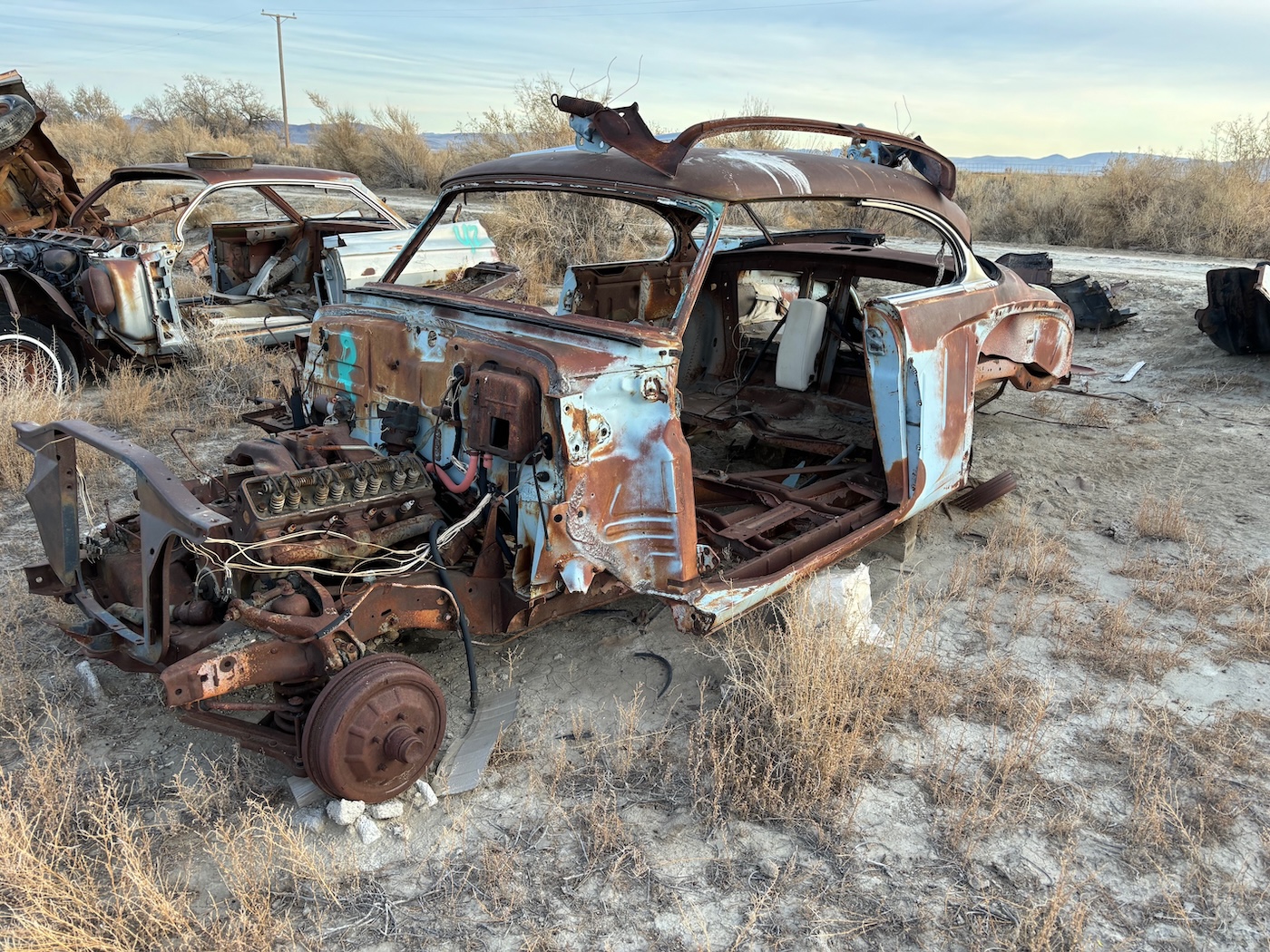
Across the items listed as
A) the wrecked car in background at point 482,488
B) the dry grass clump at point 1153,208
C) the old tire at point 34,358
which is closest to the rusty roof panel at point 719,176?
the wrecked car in background at point 482,488

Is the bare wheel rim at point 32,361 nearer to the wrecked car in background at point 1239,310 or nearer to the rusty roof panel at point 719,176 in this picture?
the rusty roof panel at point 719,176

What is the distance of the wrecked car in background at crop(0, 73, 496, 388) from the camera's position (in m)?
6.95

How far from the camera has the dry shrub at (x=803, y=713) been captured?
305cm

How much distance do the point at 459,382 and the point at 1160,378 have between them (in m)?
7.30

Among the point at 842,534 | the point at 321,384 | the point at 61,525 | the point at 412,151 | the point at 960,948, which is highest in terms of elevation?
the point at 412,151

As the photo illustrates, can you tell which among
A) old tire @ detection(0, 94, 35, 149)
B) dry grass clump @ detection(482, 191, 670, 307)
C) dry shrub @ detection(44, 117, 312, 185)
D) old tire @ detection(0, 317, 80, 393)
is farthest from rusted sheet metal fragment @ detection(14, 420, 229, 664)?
dry shrub @ detection(44, 117, 312, 185)

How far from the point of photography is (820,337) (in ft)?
18.1

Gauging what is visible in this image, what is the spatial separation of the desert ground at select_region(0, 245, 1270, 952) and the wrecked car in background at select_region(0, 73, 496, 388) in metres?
3.22

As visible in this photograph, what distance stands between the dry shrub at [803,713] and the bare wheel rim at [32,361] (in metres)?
5.89

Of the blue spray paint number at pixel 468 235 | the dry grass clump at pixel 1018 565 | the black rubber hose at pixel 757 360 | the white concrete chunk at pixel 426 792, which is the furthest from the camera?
the blue spray paint number at pixel 468 235

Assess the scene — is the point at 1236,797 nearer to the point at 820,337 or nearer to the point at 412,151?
the point at 820,337

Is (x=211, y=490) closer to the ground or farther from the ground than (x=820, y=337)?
closer to the ground

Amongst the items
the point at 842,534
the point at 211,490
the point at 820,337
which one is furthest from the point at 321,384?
the point at 820,337

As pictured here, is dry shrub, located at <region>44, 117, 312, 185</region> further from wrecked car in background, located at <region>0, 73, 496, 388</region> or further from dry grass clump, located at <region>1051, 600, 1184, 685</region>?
dry grass clump, located at <region>1051, 600, 1184, 685</region>
